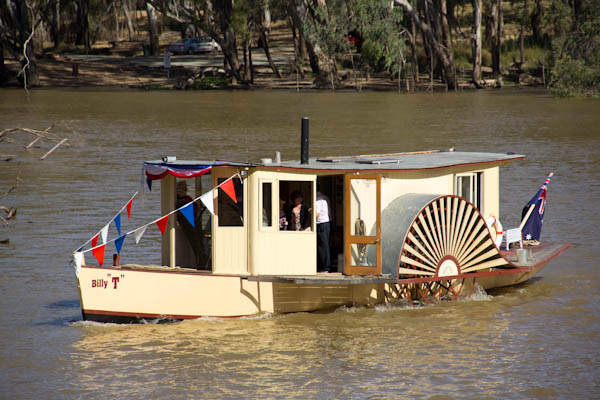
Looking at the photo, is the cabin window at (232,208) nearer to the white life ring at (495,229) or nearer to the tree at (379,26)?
the white life ring at (495,229)

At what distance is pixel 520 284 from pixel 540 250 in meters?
0.82

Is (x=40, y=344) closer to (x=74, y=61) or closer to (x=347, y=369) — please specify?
(x=347, y=369)

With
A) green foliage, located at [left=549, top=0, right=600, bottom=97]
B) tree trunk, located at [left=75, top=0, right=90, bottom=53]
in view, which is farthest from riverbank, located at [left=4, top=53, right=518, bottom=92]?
green foliage, located at [left=549, top=0, right=600, bottom=97]

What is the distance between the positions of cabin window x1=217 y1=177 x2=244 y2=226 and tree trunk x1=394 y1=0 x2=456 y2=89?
172ft

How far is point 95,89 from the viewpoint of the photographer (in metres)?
70.2

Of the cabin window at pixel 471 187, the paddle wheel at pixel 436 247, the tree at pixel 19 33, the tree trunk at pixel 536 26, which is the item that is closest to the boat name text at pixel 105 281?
the paddle wheel at pixel 436 247

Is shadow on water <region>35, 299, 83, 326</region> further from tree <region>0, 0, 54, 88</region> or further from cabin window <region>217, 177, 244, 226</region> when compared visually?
tree <region>0, 0, 54, 88</region>

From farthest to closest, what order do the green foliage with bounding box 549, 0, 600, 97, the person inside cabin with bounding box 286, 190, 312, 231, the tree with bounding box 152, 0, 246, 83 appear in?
the tree with bounding box 152, 0, 246, 83 < the green foliage with bounding box 549, 0, 600, 97 < the person inside cabin with bounding box 286, 190, 312, 231

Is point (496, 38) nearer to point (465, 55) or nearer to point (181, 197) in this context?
point (465, 55)

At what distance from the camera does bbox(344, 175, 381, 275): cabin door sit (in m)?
14.8

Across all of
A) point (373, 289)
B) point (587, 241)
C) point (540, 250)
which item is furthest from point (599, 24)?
point (373, 289)

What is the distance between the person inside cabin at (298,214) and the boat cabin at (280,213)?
3cm

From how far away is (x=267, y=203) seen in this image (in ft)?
48.9

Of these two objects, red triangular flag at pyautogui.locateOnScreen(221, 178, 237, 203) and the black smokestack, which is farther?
the black smokestack
